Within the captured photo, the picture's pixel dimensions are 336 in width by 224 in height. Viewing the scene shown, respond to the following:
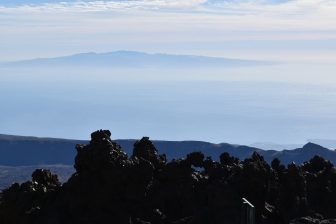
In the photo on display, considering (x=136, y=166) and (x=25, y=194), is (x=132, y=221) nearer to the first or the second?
A: (x=136, y=166)

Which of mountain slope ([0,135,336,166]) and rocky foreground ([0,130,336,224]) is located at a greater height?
mountain slope ([0,135,336,166])

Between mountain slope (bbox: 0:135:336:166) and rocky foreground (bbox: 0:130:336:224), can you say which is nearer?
rocky foreground (bbox: 0:130:336:224)

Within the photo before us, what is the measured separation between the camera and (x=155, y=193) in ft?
72.5

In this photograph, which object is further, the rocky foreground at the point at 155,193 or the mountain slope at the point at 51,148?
the mountain slope at the point at 51,148

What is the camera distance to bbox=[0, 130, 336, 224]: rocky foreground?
20.1 meters

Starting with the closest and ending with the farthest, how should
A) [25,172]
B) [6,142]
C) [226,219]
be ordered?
[226,219], [25,172], [6,142]

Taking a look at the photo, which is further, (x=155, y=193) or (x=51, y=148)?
(x=51, y=148)

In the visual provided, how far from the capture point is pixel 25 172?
13788cm

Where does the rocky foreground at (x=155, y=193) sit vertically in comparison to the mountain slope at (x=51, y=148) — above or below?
below

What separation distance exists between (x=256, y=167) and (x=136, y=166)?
139 inches

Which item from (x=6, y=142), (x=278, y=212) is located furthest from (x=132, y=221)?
(x=6, y=142)

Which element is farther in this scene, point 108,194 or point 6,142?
point 6,142

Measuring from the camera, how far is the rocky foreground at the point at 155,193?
65.8ft

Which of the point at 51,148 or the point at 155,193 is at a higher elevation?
the point at 51,148
